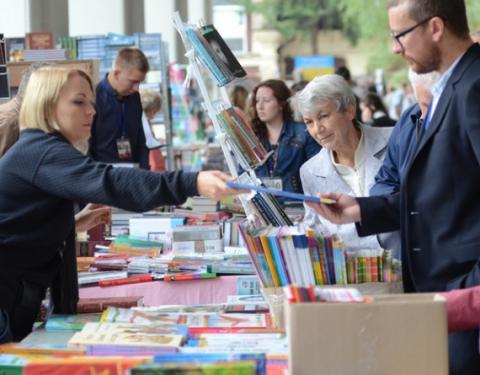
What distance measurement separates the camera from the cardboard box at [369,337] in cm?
261

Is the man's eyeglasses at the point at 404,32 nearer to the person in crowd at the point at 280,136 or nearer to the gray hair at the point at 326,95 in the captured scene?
the gray hair at the point at 326,95

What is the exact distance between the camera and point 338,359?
2.62m

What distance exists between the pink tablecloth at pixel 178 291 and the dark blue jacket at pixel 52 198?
0.88 meters

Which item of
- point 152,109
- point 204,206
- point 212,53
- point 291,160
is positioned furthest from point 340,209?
point 152,109

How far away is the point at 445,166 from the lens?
305 centimetres

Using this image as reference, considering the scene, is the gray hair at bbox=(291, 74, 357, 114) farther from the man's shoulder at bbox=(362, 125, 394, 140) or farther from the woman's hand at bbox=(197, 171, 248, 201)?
the woman's hand at bbox=(197, 171, 248, 201)

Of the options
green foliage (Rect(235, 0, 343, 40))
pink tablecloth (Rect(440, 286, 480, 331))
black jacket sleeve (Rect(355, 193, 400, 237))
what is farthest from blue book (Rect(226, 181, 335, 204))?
green foliage (Rect(235, 0, 343, 40))

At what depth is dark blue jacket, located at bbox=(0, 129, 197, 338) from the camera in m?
3.19

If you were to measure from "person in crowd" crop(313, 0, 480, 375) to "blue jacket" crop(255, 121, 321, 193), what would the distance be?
382 centimetres

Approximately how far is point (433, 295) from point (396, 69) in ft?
164

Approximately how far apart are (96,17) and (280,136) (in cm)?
748

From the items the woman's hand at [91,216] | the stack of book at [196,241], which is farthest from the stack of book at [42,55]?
the woman's hand at [91,216]

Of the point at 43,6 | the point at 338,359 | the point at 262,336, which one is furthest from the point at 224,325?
the point at 43,6

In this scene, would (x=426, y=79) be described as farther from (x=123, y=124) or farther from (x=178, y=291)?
(x=123, y=124)
